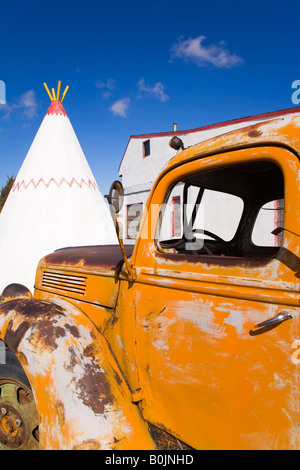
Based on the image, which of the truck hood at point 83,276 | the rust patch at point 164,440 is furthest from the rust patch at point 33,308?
the rust patch at point 164,440

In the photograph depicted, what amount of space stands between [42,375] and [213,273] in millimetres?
1119

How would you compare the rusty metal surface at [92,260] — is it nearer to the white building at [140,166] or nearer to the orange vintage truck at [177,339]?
the orange vintage truck at [177,339]

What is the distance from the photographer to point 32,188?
7.38 meters

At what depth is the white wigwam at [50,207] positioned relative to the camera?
6871mm

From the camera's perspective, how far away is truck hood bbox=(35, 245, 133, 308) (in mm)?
2031

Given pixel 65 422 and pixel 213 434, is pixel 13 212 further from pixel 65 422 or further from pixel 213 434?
pixel 213 434

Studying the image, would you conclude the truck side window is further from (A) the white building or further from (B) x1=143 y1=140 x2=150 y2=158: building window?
(B) x1=143 y1=140 x2=150 y2=158: building window

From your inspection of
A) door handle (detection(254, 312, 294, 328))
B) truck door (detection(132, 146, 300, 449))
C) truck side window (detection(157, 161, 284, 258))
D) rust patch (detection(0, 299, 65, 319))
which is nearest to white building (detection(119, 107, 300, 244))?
truck side window (detection(157, 161, 284, 258))

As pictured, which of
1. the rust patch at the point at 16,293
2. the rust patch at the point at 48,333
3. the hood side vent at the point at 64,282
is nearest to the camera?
the rust patch at the point at 48,333

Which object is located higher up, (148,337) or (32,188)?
(32,188)

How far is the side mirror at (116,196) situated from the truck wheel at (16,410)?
1.26 meters

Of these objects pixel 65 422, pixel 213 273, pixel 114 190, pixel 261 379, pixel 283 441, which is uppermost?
pixel 114 190

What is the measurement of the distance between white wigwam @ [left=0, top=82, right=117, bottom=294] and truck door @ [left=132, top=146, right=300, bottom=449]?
18.3 feet
